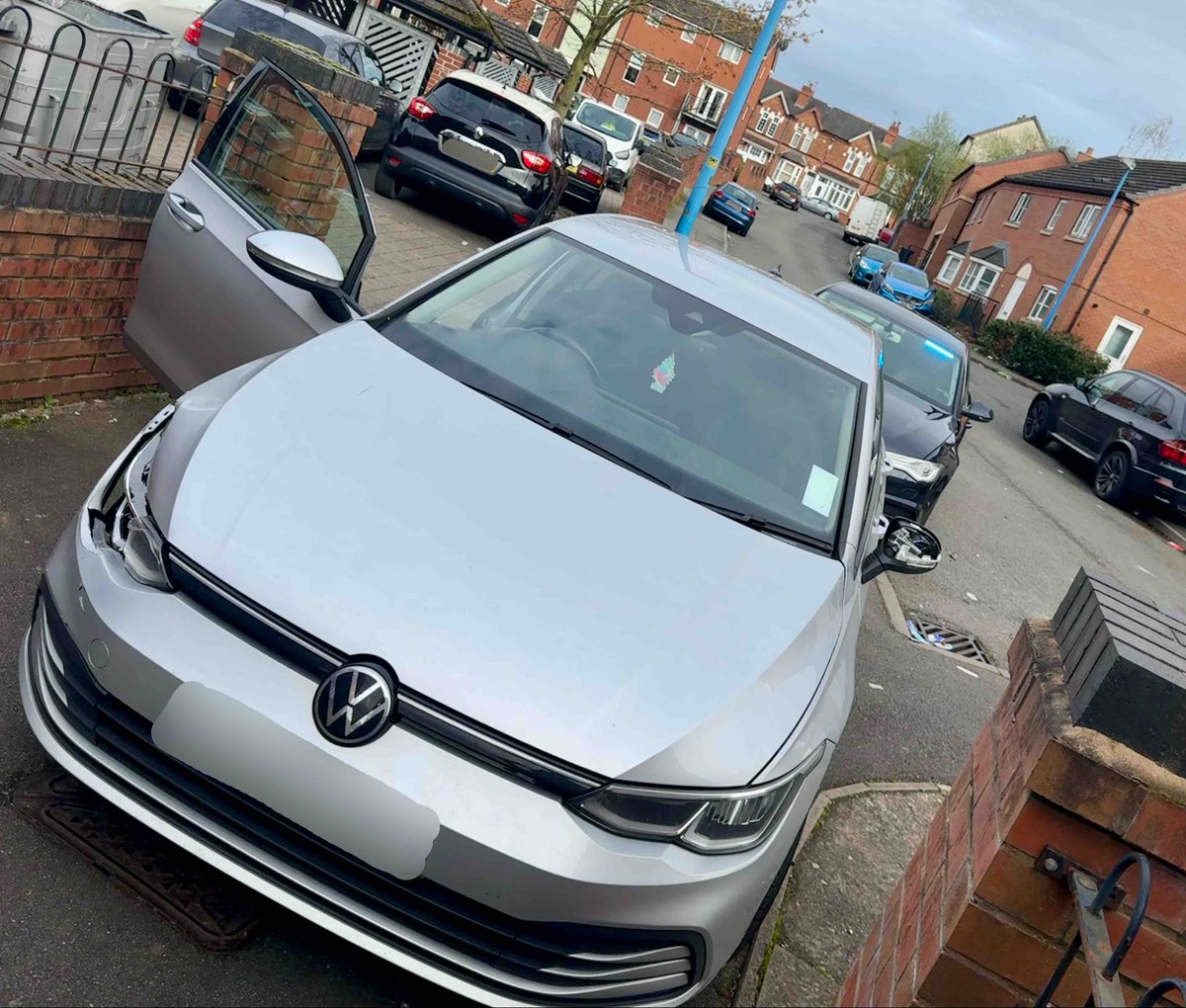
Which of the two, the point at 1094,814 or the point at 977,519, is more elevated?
the point at 1094,814

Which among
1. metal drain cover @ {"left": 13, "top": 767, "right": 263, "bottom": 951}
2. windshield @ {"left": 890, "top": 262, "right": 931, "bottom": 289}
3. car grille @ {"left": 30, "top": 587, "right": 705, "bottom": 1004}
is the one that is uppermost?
windshield @ {"left": 890, "top": 262, "right": 931, "bottom": 289}

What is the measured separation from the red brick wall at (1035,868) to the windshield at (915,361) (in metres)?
7.94

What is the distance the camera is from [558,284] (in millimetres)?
4391

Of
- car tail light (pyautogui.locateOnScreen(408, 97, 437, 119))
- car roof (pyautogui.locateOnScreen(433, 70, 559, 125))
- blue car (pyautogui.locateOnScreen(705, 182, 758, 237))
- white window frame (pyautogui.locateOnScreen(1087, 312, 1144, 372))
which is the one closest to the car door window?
car tail light (pyautogui.locateOnScreen(408, 97, 437, 119))

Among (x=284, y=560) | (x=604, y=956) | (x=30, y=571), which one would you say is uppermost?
(x=284, y=560)

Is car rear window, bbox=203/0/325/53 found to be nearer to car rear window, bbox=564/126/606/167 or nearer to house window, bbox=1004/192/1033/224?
car rear window, bbox=564/126/606/167

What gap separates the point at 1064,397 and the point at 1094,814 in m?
17.0

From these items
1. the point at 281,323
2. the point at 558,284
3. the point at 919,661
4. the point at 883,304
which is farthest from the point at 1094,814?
the point at 883,304

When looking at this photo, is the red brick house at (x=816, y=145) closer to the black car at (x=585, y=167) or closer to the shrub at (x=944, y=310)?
the shrub at (x=944, y=310)

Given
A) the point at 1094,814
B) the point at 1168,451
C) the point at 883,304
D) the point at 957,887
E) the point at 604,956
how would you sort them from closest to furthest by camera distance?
the point at 1094,814 → the point at 957,887 → the point at 604,956 → the point at 883,304 → the point at 1168,451

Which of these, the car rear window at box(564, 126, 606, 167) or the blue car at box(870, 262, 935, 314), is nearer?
the car rear window at box(564, 126, 606, 167)

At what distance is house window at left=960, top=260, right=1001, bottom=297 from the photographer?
48.9 meters

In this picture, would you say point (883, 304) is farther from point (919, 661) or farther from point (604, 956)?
point (604, 956)

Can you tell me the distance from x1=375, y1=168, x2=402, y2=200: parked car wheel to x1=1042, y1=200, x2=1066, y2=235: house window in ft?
118
